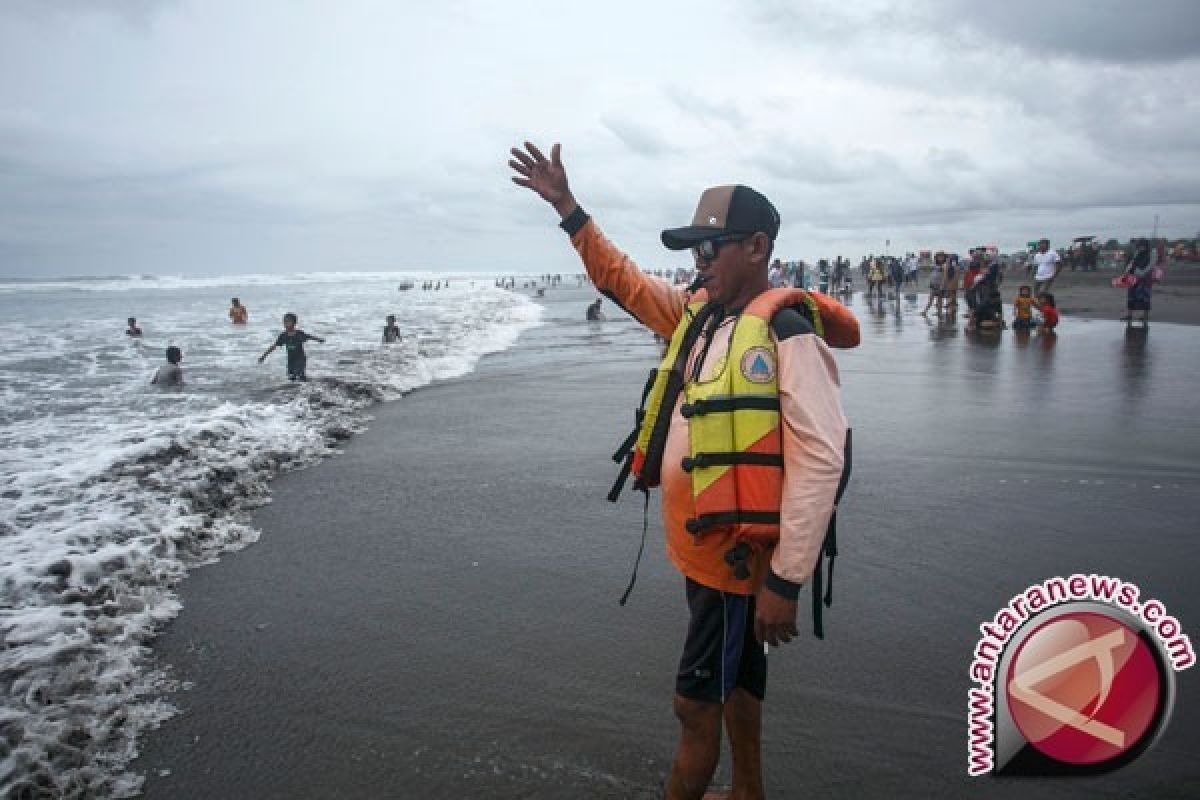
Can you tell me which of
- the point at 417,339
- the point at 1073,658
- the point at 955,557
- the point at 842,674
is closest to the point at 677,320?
the point at 1073,658

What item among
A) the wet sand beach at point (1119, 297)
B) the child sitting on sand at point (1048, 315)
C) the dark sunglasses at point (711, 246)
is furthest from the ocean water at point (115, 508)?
the wet sand beach at point (1119, 297)

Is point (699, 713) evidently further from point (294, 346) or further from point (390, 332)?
point (390, 332)

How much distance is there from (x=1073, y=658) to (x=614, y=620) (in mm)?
2356

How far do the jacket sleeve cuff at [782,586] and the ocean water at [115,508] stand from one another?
2.67 meters

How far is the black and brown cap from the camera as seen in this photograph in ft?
7.07

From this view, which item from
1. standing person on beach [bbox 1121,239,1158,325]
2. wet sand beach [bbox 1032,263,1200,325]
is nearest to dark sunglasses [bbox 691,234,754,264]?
standing person on beach [bbox 1121,239,1158,325]

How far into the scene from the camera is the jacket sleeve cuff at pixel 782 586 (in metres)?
1.91

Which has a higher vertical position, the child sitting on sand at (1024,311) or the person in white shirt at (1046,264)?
the person in white shirt at (1046,264)

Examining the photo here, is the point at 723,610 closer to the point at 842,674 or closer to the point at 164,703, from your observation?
the point at 842,674

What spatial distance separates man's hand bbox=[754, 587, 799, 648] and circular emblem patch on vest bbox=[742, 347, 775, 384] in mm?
641

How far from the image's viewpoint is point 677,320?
2775mm

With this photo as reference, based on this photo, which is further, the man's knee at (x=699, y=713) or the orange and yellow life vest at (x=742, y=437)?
the man's knee at (x=699, y=713)

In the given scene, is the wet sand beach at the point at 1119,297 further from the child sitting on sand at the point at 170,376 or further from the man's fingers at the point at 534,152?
the child sitting on sand at the point at 170,376

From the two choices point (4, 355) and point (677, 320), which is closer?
point (677, 320)
